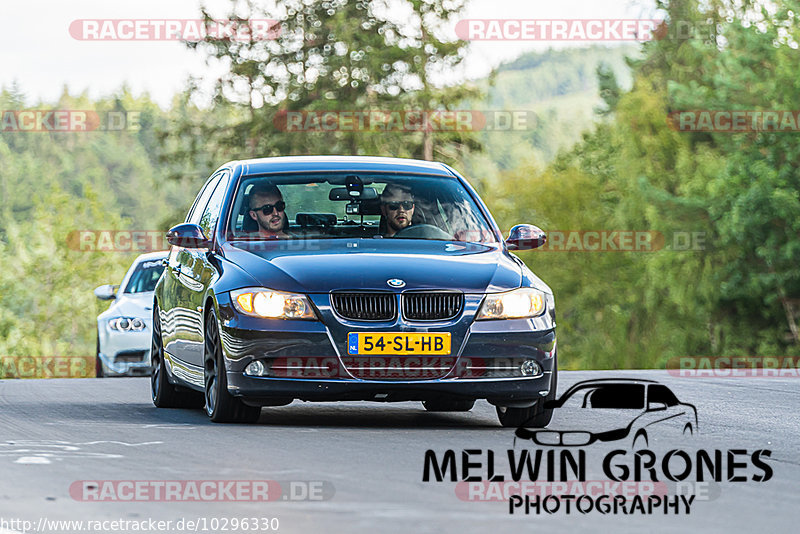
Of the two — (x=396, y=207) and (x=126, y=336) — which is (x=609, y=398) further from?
(x=126, y=336)

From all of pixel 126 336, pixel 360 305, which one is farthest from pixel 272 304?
pixel 126 336

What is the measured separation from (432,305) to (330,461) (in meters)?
1.78

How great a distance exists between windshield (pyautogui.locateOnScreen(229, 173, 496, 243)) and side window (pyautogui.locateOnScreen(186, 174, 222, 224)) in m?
1.01

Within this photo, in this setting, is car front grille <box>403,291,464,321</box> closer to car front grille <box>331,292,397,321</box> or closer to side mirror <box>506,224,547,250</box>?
car front grille <box>331,292,397,321</box>

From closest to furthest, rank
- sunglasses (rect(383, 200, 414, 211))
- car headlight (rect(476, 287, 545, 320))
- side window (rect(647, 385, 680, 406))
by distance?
car headlight (rect(476, 287, 545, 320)) → sunglasses (rect(383, 200, 414, 211)) → side window (rect(647, 385, 680, 406))

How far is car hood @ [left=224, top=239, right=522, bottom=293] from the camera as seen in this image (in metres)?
9.77

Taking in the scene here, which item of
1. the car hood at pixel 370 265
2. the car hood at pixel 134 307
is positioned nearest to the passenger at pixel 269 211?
the car hood at pixel 370 265

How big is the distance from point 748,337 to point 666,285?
11.6 feet

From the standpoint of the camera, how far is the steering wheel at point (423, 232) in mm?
10938

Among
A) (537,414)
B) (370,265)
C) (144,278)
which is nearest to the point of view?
(370,265)

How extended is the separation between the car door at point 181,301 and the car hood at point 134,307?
7.43 metres

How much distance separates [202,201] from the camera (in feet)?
41.4

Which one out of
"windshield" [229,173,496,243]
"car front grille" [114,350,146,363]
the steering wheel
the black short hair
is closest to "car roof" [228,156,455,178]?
"windshield" [229,173,496,243]

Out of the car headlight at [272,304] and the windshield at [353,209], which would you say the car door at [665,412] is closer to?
the windshield at [353,209]
